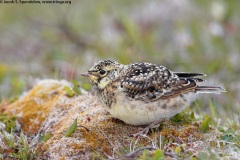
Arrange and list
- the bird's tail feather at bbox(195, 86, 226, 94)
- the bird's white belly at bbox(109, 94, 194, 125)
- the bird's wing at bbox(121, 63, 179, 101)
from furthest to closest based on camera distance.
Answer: the bird's tail feather at bbox(195, 86, 226, 94), the bird's wing at bbox(121, 63, 179, 101), the bird's white belly at bbox(109, 94, 194, 125)

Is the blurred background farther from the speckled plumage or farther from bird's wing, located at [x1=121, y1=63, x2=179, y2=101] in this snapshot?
bird's wing, located at [x1=121, y1=63, x2=179, y2=101]

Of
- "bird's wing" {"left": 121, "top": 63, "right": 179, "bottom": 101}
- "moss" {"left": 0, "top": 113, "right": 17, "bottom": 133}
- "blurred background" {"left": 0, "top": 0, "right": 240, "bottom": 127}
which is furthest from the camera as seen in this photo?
"blurred background" {"left": 0, "top": 0, "right": 240, "bottom": 127}

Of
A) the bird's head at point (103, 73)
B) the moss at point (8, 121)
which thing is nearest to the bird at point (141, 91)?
the bird's head at point (103, 73)

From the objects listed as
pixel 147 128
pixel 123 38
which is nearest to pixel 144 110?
pixel 147 128

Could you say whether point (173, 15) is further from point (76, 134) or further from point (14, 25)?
point (76, 134)

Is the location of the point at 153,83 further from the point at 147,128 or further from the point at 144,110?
the point at 147,128

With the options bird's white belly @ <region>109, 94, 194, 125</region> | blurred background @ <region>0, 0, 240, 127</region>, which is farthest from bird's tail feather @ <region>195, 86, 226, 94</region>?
blurred background @ <region>0, 0, 240, 127</region>
